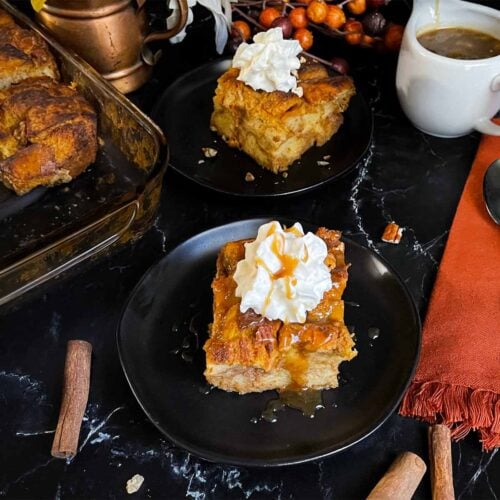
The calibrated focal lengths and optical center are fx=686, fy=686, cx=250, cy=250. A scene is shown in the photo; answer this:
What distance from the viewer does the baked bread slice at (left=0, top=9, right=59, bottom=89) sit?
5.47 feet

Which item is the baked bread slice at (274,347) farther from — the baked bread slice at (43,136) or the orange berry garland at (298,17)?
the orange berry garland at (298,17)

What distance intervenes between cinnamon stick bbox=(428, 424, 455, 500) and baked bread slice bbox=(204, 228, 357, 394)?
192mm

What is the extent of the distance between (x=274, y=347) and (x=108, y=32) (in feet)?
3.13

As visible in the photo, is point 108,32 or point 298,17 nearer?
point 108,32

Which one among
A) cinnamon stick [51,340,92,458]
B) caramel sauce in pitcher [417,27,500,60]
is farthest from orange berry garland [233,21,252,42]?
cinnamon stick [51,340,92,458]

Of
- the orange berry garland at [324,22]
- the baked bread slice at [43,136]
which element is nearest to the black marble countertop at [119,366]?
the orange berry garland at [324,22]

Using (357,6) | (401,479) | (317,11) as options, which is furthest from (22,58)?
(401,479)

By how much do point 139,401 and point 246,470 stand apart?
0.22 metres

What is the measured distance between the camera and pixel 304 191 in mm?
1513

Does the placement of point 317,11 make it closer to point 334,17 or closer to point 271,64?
point 334,17

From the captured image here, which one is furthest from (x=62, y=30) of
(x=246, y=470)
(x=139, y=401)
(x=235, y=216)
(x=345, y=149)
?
(x=246, y=470)

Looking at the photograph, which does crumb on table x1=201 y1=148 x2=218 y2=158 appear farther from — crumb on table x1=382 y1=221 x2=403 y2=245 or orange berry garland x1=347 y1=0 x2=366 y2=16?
orange berry garland x1=347 y1=0 x2=366 y2=16

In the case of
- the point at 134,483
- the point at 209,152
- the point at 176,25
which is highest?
the point at 176,25

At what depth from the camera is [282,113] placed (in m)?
1.57
